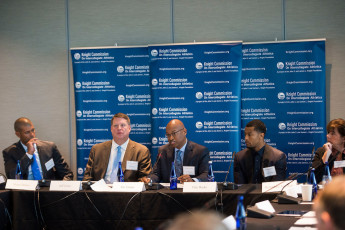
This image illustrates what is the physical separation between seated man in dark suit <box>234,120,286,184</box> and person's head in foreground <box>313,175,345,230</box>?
3035 millimetres

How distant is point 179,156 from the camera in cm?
488

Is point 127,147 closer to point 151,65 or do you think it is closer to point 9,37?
point 151,65

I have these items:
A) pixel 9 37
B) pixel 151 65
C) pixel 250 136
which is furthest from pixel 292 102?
pixel 9 37

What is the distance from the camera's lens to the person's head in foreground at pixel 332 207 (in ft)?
4.57

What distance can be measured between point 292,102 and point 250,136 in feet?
3.42

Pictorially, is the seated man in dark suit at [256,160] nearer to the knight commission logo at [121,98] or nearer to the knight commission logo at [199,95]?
the knight commission logo at [199,95]

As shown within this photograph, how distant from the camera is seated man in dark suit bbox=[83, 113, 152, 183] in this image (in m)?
4.76

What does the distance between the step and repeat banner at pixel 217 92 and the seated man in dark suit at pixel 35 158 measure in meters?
0.58

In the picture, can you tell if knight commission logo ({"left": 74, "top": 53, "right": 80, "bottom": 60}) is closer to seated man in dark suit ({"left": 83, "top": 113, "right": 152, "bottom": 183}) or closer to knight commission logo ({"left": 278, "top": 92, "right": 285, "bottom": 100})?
seated man in dark suit ({"left": 83, "top": 113, "right": 152, "bottom": 183})

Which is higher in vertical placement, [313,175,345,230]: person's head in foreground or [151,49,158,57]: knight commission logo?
[151,49,158,57]: knight commission logo

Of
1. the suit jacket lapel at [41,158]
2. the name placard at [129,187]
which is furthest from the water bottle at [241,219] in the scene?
the suit jacket lapel at [41,158]

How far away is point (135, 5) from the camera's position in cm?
585

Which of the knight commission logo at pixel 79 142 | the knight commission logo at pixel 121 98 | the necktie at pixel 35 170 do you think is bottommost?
the necktie at pixel 35 170

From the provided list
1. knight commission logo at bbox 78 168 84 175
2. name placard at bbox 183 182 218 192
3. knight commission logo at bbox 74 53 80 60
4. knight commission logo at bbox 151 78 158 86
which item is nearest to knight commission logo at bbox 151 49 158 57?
knight commission logo at bbox 151 78 158 86
